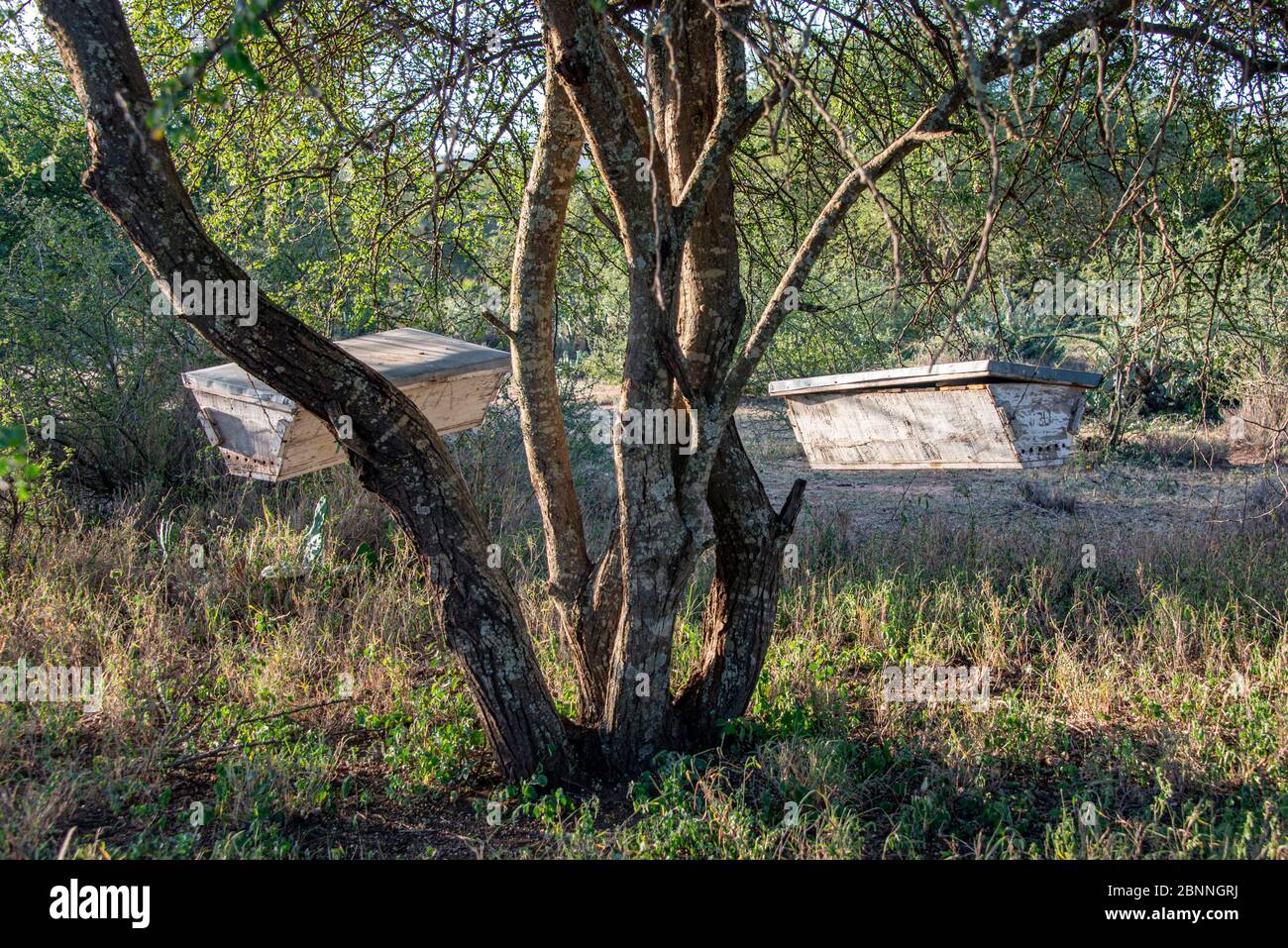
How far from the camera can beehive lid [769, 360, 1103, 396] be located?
4.15 meters

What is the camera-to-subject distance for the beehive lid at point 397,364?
180 inches

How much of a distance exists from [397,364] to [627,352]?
1.55m

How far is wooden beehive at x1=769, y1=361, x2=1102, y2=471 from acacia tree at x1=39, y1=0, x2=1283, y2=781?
2.68ft

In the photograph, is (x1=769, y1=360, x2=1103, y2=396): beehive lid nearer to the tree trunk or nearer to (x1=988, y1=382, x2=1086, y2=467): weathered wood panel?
(x1=988, y1=382, x2=1086, y2=467): weathered wood panel

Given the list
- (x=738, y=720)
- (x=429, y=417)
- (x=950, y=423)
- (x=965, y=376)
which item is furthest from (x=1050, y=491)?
(x=429, y=417)

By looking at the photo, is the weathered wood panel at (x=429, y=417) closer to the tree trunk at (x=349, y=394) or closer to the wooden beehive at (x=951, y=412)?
the tree trunk at (x=349, y=394)

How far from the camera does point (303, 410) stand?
4.47 metres

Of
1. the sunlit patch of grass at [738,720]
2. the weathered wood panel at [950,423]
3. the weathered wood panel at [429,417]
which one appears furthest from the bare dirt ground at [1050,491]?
the weathered wood panel at [429,417]

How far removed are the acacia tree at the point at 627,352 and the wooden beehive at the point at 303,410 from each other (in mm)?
794

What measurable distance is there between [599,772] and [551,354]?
5.96 ft

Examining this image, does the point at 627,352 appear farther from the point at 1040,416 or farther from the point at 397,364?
the point at 1040,416

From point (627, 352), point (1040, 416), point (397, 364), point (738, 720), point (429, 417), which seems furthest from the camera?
point (429, 417)

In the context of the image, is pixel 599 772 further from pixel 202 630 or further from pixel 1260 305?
pixel 1260 305

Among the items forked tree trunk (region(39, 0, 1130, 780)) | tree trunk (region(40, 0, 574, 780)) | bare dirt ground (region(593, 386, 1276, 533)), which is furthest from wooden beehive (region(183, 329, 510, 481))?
bare dirt ground (region(593, 386, 1276, 533))
